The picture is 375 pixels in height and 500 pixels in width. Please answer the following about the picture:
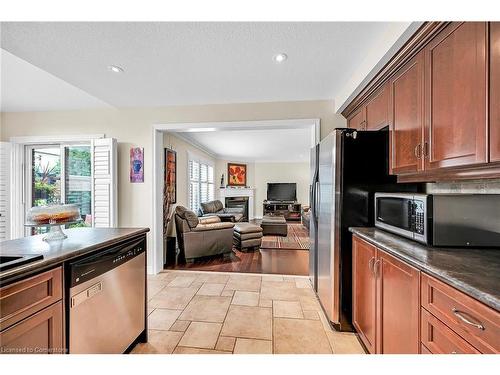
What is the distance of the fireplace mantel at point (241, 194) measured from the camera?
8546 mm

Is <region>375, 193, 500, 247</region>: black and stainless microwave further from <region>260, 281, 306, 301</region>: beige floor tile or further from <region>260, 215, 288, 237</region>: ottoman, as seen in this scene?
<region>260, 215, 288, 237</region>: ottoman

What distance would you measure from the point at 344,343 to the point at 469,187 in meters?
1.50

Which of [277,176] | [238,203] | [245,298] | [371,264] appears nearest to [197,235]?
[245,298]

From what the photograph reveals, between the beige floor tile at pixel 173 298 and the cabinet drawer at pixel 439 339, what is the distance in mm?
2097

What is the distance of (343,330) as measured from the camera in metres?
1.92

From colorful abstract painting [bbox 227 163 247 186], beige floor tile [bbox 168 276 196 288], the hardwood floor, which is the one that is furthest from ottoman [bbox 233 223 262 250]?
colorful abstract painting [bbox 227 163 247 186]

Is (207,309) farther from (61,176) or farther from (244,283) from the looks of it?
(61,176)

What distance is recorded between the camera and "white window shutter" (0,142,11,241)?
3.37m

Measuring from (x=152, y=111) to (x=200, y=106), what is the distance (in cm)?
75

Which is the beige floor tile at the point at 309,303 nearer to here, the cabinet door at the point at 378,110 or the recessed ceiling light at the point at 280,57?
the cabinet door at the point at 378,110

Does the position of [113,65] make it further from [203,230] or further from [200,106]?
[203,230]

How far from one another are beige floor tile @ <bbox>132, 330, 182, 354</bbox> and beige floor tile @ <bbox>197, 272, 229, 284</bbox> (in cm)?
108

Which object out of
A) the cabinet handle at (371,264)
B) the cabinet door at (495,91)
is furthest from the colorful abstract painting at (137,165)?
the cabinet door at (495,91)

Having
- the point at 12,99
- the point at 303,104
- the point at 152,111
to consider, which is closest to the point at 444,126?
the point at 303,104
